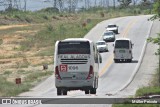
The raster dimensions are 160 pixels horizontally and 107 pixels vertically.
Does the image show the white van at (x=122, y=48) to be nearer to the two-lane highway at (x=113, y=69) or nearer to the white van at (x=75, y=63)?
Result: the two-lane highway at (x=113, y=69)

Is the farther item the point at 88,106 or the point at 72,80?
the point at 72,80

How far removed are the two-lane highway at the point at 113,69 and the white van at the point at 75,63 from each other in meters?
0.96

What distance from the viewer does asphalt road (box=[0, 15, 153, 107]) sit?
3482 centimetres

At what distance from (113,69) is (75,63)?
84.3ft

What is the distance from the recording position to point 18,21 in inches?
4503

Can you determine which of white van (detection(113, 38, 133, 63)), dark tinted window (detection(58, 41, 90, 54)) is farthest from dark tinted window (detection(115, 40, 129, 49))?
dark tinted window (detection(58, 41, 90, 54))

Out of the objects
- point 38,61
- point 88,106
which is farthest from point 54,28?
point 88,106

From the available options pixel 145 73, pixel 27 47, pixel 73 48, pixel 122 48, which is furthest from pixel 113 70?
pixel 27 47

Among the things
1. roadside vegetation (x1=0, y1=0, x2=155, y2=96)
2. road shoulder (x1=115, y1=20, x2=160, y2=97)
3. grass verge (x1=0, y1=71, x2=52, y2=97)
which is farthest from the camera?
roadside vegetation (x1=0, y1=0, x2=155, y2=96)

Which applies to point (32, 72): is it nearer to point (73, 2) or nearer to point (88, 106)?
point (88, 106)

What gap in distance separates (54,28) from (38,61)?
107ft

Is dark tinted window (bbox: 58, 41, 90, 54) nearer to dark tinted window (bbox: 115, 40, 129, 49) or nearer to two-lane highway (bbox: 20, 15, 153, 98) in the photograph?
two-lane highway (bbox: 20, 15, 153, 98)

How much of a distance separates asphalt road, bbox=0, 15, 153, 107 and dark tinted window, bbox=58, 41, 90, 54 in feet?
8.10

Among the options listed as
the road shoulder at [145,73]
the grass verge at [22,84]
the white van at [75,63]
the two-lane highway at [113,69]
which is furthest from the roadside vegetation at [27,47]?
the white van at [75,63]
